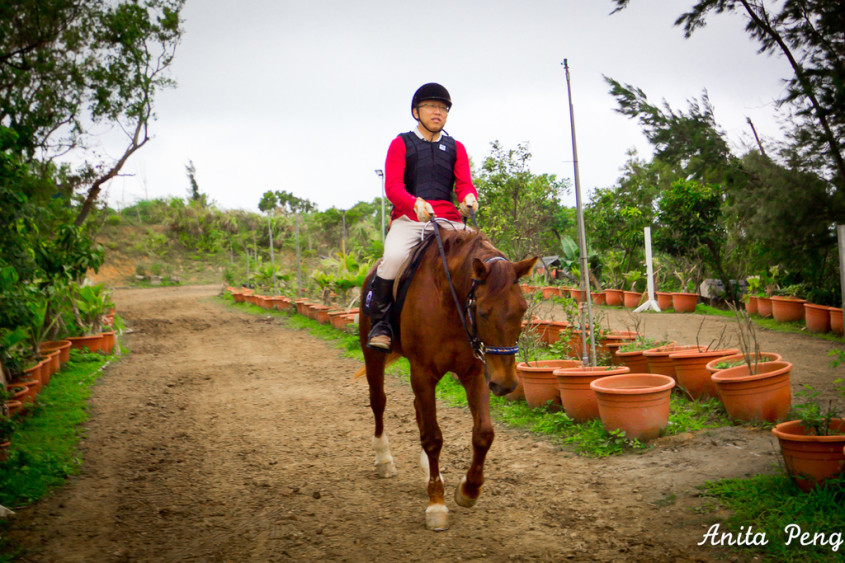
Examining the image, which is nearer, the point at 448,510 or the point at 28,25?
the point at 448,510

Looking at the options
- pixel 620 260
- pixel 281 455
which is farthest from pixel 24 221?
pixel 620 260

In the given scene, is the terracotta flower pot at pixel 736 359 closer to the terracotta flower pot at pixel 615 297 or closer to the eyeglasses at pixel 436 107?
the eyeglasses at pixel 436 107

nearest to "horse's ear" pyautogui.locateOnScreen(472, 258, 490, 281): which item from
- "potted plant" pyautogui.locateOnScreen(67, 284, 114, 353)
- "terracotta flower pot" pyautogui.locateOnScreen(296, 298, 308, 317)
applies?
"potted plant" pyautogui.locateOnScreen(67, 284, 114, 353)

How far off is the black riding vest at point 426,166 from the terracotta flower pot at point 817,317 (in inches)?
348

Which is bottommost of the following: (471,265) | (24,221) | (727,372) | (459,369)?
(727,372)

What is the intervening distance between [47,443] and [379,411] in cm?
353

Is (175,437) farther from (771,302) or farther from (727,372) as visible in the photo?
(771,302)

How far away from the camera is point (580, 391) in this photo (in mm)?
5191

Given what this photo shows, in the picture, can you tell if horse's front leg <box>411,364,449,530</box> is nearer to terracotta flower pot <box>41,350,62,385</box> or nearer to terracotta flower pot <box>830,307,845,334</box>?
terracotta flower pot <box>41,350,62,385</box>

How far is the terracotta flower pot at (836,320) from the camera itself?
30.5 feet

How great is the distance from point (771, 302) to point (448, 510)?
1080cm

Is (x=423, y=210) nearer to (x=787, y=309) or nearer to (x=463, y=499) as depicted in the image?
(x=463, y=499)

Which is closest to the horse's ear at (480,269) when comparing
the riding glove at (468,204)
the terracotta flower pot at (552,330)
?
the riding glove at (468,204)

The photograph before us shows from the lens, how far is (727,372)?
4.76 m
